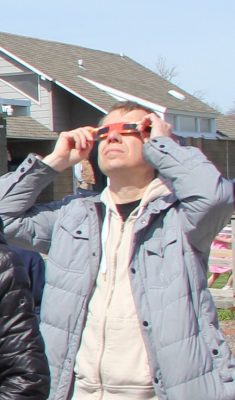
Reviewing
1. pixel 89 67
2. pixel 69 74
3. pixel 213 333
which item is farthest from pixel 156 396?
pixel 89 67

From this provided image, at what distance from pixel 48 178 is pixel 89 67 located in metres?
28.1

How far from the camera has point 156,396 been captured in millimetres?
3002

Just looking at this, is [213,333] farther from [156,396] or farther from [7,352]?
[7,352]

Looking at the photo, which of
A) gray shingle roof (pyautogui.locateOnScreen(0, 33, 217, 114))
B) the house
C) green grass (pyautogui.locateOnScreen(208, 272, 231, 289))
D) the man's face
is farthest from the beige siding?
the man's face

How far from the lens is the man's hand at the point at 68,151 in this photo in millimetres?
3521

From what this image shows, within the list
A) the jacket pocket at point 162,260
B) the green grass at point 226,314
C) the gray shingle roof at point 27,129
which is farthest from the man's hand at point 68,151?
the gray shingle roof at point 27,129

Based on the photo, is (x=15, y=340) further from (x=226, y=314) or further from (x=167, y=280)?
(x=226, y=314)

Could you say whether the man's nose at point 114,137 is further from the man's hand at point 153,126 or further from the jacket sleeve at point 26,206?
the jacket sleeve at point 26,206

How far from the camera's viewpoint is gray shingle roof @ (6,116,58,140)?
84.9ft

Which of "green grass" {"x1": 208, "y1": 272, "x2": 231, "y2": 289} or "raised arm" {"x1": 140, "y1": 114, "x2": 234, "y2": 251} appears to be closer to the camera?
"raised arm" {"x1": 140, "y1": 114, "x2": 234, "y2": 251}

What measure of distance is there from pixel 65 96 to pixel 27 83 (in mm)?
1323

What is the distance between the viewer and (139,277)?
3070 mm

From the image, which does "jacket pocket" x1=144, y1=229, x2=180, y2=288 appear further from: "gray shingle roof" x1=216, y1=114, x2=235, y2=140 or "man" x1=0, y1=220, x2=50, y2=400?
"gray shingle roof" x1=216, y1=114, x2=235, y2=140

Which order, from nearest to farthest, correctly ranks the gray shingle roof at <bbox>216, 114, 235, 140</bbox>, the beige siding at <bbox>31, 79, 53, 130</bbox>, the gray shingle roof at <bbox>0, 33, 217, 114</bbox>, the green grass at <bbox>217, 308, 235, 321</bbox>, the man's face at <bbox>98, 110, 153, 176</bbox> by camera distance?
1. the man's face at <bbox>98, 110, 153, 176</bbox>
2. the green grass at <bbox>217, 308, 235, 321</bbox>
3. the beige siding at <bbox>31, 79, 53, 130</bbox>
4. the gray shingle roof at <bbox>0, 33, 217, 114</bbox>
5. the gray shingle roof at <bbox>216, 114, 235, 140</bbox>
